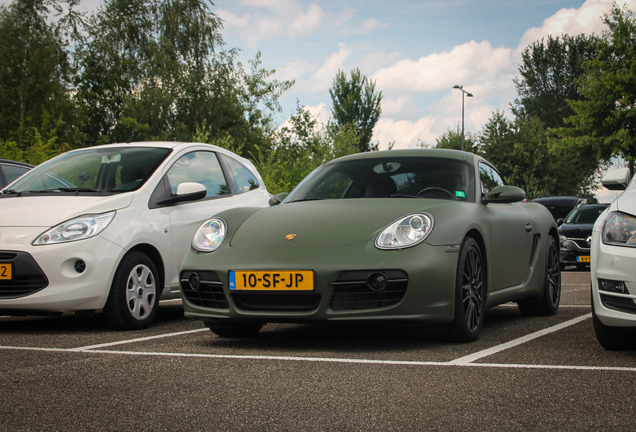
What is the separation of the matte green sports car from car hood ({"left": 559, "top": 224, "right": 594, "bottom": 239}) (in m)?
11.7

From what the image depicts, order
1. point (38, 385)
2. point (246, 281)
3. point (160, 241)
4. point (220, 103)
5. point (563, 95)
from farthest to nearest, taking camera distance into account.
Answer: point (563, 95) < point (220, 103) < point (160, 241) < point (246, 281) < point (38, 385)

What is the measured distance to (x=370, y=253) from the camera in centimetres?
437

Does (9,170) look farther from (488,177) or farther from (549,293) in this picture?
(549,293)

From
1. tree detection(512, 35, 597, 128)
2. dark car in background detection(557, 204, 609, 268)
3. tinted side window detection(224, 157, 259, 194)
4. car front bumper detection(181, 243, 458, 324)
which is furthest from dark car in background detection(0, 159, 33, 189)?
tree detection(512, 35, 597, 128)

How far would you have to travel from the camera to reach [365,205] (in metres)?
5.04

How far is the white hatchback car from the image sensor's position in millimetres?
5367

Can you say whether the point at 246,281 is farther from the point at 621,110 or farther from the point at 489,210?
the point at 621,110

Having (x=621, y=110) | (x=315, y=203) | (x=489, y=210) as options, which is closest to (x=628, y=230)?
(x=489, y=210)

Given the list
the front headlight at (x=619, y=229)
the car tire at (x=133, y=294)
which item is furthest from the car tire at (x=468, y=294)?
the car tire at (x=133, y=294)

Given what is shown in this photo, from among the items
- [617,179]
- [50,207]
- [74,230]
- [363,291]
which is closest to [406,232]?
[363,291]

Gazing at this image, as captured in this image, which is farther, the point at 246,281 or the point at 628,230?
the point at 246,281

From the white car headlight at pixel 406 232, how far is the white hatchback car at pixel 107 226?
2.31 meters

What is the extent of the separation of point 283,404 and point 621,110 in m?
24.7

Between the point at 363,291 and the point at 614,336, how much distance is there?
1.56 m
